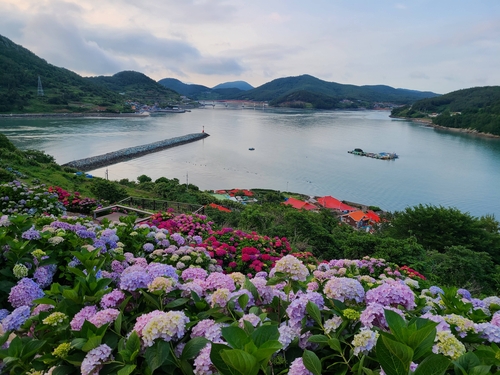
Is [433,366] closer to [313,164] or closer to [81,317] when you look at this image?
[81,317]

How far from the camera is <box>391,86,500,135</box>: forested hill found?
6071cm

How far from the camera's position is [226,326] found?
3.66ft

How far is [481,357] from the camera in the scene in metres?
1.09

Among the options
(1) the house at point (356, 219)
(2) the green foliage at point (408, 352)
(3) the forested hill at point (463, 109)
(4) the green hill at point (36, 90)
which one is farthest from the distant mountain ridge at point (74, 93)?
(2) the green foliage at point (408, 352)

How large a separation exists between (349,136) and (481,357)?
56.1m

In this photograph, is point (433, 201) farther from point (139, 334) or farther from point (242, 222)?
point (139, 334)

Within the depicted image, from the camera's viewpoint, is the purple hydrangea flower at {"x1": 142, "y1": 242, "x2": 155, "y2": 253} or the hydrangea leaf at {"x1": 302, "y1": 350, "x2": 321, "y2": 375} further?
the purple hydrangea flower at {"x1": 142, "y1": 242, "x2": 155, "y2": 253}

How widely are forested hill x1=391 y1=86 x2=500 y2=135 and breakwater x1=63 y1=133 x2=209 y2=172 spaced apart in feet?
176

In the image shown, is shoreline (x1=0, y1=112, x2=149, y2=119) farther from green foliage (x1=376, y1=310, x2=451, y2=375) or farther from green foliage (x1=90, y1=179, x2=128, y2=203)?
green foliage (x1=376, y1=310, x2=451, y2=375)

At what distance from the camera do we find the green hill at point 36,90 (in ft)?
194

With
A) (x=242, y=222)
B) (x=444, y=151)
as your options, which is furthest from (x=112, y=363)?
(x=444, y=151)

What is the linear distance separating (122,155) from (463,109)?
86203mm

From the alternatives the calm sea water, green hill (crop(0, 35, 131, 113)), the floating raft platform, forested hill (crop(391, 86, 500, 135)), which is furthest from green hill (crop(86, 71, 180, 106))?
forested hill (crop(391, 86, 500, 135))

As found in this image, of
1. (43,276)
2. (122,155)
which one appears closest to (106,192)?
(43,276)
